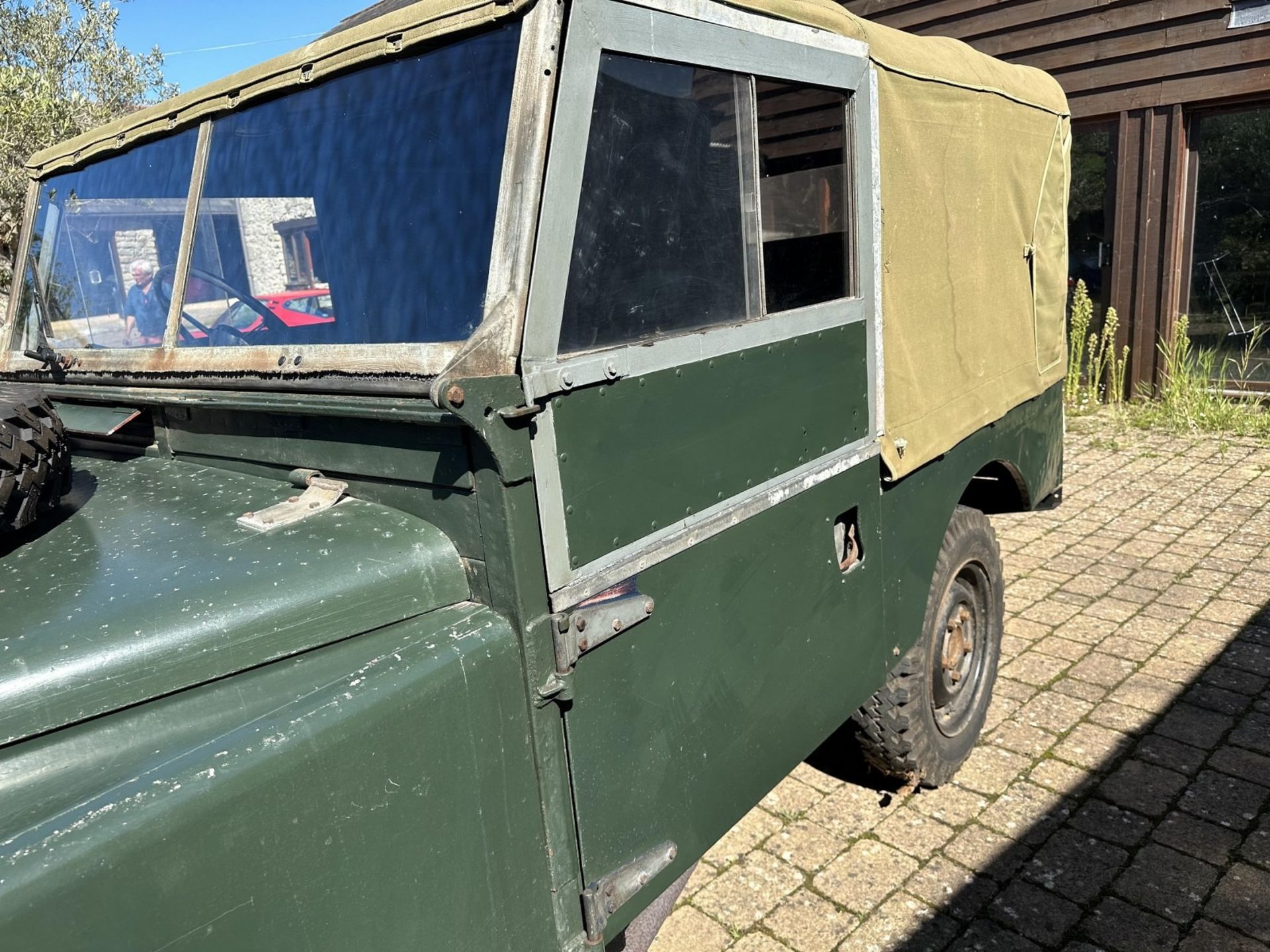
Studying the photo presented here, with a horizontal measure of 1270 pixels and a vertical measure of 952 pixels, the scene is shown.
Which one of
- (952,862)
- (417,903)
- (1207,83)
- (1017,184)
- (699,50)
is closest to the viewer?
(417,903)

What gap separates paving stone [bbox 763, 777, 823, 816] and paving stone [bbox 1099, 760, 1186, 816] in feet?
3.19

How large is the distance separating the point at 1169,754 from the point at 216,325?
341 cm

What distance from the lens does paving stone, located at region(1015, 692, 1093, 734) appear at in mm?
3674

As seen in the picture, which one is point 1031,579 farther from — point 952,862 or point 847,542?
point 847,542

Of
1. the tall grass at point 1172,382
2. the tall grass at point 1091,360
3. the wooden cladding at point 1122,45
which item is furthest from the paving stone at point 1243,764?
the wooden cladding at point 1122,45

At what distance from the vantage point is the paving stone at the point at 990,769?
132 inches

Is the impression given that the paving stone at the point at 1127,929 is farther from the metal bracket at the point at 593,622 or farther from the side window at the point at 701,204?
the side window at the point at 701,204

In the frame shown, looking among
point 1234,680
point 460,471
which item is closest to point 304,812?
point 460,471

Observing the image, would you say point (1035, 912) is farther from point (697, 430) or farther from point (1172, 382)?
point (1172, 382)

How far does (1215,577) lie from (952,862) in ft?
9.26

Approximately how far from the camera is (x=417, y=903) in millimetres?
1488

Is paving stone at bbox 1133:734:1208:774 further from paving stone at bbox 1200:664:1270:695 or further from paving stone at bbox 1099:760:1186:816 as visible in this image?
paving stone at bbox 1200:664:1270:695

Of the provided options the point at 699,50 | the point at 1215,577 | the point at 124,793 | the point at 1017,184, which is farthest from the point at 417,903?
the point at 1215,577

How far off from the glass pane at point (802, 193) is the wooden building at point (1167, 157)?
6.63 meters
